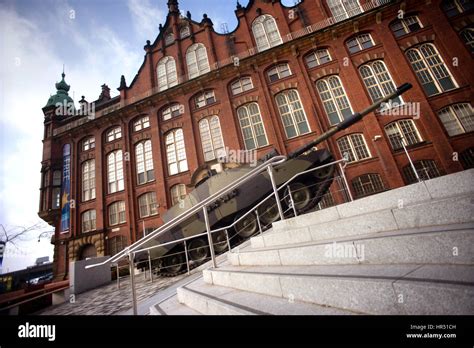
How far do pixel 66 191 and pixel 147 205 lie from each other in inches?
356

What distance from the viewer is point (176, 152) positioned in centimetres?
Result: 1764

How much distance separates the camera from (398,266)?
69.7 inches

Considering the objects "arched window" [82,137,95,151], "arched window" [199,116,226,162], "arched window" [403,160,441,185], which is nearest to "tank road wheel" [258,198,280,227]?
"arched window" [199,116,226,162]

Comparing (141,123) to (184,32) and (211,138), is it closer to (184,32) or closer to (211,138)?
(211,138)

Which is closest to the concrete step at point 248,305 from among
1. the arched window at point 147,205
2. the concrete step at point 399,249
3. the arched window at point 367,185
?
the concrete step at point 399,249

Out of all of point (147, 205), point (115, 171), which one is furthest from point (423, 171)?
point (115, 171)

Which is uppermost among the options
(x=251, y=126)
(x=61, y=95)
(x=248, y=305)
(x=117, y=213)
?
(x=61, y=95)

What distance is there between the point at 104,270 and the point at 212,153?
9.92 meters

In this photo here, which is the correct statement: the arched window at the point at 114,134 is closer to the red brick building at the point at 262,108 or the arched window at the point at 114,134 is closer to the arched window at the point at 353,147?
the red brick building at the point at 262,108

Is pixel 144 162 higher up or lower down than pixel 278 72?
lower down

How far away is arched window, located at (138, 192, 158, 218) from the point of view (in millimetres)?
16969

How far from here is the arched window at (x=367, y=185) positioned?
12.9 m
